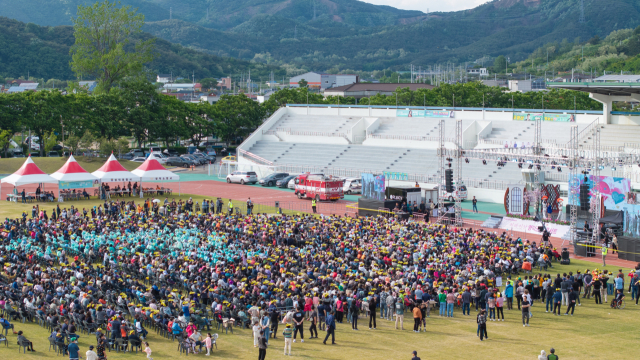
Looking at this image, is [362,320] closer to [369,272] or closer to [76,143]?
[369,272]

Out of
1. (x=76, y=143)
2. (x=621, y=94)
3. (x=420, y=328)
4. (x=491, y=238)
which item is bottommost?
(x=420, y=328)

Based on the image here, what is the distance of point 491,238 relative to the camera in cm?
3144

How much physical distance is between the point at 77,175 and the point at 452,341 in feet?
116

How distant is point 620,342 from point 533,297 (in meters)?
4.70

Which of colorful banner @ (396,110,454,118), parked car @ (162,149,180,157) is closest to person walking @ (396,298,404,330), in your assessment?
colorful banner @ (396,110,454,118)

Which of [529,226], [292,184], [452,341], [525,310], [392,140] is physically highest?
[392,140]

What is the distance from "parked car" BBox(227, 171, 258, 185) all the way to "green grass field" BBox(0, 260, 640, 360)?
3695 cm

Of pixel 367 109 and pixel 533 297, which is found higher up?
pixel 367 109

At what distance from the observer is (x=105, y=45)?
3573 inches

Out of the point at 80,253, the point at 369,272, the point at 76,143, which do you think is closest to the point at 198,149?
the point at 76,143

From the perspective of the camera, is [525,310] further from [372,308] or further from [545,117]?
[545,117]

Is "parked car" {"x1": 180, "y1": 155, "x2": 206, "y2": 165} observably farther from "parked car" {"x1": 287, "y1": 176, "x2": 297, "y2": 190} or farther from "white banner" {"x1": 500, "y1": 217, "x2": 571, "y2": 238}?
"white banner" {"x1": 500, "y1": 217, "x2": 571, "y2": 238}

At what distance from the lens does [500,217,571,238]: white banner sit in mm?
36875

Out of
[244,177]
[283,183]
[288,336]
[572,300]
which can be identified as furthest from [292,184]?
[288,336]
